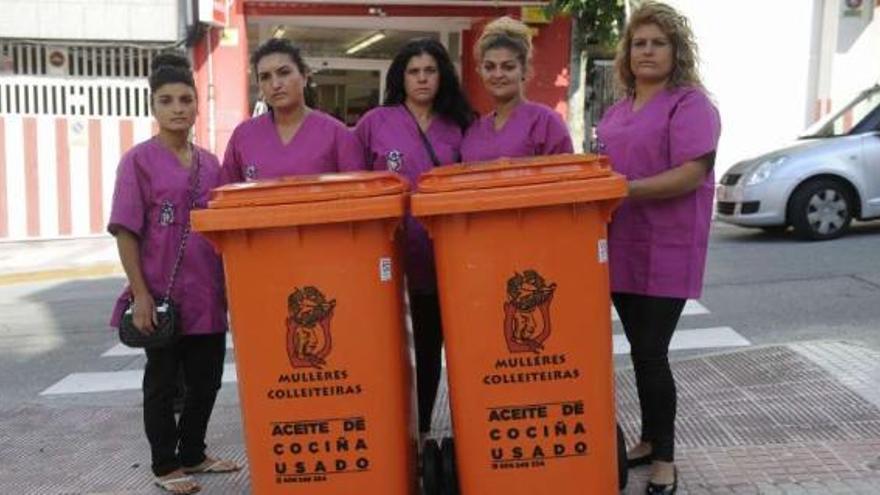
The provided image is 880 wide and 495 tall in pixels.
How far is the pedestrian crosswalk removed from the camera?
6.19 metres

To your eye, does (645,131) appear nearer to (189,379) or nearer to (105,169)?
(189,379)

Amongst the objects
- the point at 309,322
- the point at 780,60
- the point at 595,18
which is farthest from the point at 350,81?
the point at 309,322

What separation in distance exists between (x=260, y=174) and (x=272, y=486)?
120 cm

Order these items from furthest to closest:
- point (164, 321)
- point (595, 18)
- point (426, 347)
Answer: point (595, 18) → point (426, 347) → point (164, 321)

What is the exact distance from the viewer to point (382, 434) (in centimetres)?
340

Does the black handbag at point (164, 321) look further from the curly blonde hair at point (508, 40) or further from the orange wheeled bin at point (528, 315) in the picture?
the curly blonde hair at point (508, 40)

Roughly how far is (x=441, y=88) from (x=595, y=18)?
9.67 meters

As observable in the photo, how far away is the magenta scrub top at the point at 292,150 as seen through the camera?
3.83 meters

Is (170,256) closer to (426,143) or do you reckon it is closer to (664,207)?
(426,143)

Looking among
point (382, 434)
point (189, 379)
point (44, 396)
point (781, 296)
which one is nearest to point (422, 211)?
point (382, 434)

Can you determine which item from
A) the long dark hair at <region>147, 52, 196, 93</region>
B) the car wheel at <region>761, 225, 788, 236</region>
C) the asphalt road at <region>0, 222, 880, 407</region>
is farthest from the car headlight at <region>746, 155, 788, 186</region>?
the long dark hair at <region>147, 52, 196, 93</region>

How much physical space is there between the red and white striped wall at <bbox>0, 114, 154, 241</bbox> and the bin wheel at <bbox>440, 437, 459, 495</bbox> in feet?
33.7

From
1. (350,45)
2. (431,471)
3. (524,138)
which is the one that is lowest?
(431,471)

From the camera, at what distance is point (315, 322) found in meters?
3.32
